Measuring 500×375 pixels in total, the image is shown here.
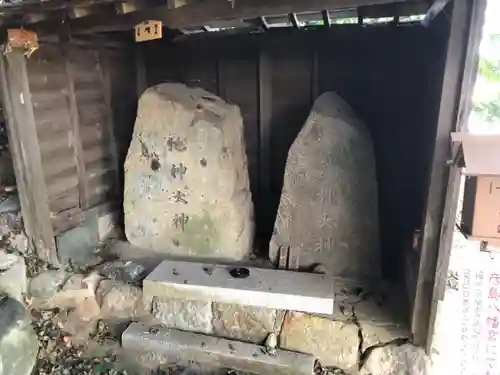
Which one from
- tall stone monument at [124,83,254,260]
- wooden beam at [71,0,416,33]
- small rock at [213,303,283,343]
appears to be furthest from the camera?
tall stone monument at [124,83,254,260]

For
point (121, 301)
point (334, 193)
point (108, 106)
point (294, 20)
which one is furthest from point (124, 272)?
point (294, 20)

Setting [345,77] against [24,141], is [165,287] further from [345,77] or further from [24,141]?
[345,77]

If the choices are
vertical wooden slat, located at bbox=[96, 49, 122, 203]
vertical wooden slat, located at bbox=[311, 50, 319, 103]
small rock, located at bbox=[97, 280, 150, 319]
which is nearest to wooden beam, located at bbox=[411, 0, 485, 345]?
vertical wooden slat, located at bbox=[311, 50, 319, 103]

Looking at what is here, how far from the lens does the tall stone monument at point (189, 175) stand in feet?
12.7

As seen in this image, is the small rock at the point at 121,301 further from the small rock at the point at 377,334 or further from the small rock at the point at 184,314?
the small rock at the point at 377,334

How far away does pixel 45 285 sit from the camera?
3799 millimetres

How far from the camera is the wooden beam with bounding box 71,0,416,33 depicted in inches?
104

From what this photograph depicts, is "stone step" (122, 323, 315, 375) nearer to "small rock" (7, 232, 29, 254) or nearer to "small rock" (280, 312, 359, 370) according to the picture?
"small rock" (280, 312, 359, 370)

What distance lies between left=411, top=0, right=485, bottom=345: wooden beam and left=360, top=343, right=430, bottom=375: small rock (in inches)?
4.0

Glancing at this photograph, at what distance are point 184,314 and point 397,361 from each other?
1.71m

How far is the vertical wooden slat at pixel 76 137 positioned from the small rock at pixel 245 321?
1.80 meters

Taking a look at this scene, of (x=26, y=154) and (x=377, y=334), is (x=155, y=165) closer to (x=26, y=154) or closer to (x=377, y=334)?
(x=26, y=154)

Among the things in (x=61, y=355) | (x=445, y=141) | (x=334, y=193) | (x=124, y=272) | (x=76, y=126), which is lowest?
(x=61, y=355)

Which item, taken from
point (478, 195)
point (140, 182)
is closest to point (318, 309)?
point (478, 195)
